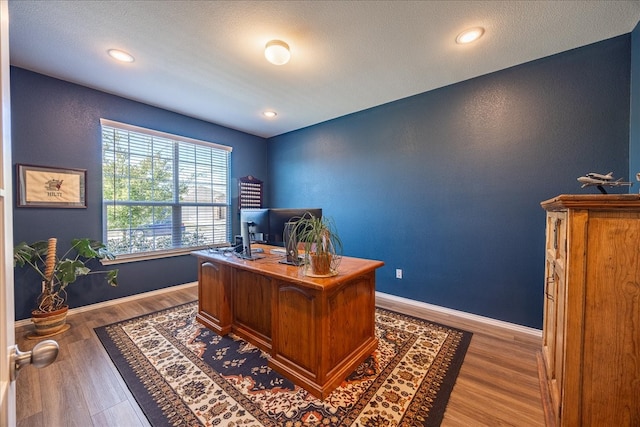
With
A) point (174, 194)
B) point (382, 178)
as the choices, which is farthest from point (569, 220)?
point (174, 194)

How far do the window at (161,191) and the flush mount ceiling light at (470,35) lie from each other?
3.58m

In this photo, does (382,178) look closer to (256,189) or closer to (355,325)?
(355,325)

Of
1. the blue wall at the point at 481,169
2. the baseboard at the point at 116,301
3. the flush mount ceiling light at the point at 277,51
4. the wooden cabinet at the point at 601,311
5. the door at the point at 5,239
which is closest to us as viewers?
the door at the point at 5,239

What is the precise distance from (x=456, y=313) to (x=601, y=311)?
1926mm

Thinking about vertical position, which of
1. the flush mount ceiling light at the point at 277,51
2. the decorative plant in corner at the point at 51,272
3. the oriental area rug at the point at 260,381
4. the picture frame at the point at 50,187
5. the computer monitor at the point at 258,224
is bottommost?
the oriental area rug at the point at 260,381

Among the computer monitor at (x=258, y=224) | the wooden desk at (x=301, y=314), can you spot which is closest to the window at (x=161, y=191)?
the wooden desk at (x=301, y=314)

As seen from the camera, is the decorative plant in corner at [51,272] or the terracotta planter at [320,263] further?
the decorative plant in corner at [51,272]

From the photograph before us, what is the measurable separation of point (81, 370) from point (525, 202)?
13.5 ft

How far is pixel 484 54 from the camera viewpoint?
90.9 inches

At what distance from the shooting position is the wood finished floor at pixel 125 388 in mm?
1491

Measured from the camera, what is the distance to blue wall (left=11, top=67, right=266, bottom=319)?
260cm

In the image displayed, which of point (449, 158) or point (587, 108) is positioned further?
point (449, 158)

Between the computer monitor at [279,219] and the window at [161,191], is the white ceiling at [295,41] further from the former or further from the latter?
the computer monitor at [279,219]

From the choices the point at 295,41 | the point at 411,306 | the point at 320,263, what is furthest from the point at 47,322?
the point at 411,306
